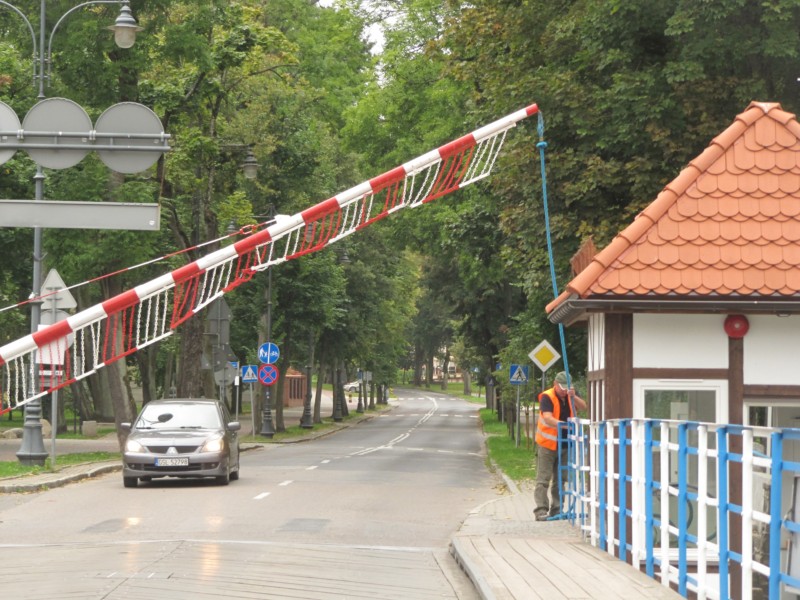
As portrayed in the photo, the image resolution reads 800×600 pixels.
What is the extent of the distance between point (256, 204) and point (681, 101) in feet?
95.2

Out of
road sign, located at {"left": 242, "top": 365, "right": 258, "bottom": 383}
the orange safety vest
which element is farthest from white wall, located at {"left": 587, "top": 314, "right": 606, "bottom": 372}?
road sign, located at {"left": 242, "top": 365, "right": 258, "bottom": 383}

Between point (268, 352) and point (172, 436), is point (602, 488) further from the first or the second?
A: point (268, 352)

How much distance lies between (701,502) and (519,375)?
29912 millimetres

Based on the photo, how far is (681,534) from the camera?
1028cm

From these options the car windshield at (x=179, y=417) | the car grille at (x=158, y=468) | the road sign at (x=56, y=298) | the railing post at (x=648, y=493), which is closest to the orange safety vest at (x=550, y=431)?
the railing post at (x=648, y=493)

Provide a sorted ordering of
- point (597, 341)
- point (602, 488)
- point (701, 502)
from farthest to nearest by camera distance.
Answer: point (597, 341) < point (602, 488) < point (701, 502)

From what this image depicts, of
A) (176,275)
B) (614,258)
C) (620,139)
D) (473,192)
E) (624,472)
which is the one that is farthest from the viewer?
(473,192)

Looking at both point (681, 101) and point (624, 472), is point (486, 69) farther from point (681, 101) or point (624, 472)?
point (624, 472)

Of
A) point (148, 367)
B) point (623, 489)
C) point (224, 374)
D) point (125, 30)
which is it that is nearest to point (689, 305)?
point (623, 489)

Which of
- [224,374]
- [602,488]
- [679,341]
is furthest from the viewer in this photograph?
[224,374]

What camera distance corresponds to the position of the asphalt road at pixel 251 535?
10.8 metres

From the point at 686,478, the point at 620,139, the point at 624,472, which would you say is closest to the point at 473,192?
the point at 620,139

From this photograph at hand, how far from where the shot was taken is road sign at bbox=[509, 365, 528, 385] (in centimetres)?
3956

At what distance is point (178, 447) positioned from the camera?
74.7 feet
